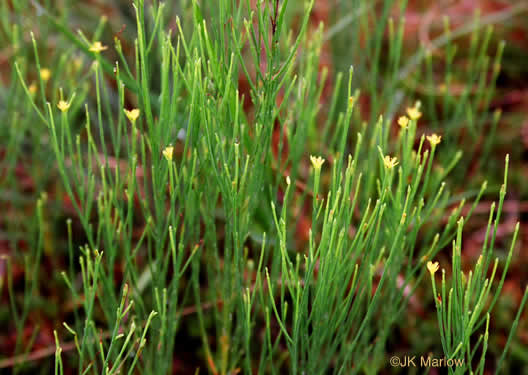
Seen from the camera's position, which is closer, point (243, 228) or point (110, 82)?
point (243, 228)

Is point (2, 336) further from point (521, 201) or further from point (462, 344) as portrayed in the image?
point (521, 201)

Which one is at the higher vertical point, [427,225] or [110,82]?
[110,82]

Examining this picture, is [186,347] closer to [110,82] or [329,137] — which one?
[329,137]

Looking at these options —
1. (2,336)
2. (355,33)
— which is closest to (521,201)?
(355,33)

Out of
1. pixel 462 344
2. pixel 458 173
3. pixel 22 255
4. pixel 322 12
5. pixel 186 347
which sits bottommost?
pixel 186 347

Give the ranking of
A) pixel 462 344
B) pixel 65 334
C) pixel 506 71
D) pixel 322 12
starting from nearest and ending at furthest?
pixel 462 344 < pixel 65 334 < pixel 506 71 < pixel 322 12

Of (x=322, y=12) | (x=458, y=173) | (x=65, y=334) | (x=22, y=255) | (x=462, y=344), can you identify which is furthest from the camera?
(x=322, y=12)

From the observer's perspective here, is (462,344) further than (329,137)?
No

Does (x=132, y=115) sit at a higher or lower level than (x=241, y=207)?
higher

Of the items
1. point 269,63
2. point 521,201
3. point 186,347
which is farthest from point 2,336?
point 521,201
